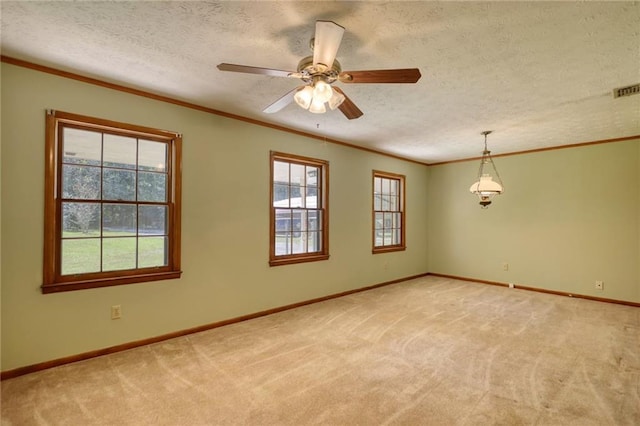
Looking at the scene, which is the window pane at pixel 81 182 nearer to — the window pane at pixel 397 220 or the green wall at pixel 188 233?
the green wall at pixel 188 233

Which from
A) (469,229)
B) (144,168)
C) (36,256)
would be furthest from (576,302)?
(36,256)

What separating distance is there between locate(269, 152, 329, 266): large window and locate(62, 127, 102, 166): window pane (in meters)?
1.94

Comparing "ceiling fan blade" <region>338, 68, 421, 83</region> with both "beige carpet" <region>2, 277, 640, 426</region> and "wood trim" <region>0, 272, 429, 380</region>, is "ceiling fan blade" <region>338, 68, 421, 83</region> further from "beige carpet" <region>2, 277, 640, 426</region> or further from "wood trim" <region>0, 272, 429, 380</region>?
"wood trim" <region>0, 272, 429, 380</region>

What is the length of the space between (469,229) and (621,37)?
15.4 ft

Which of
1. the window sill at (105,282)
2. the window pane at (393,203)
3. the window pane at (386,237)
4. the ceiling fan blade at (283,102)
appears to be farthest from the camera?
the window pane at (393,203)

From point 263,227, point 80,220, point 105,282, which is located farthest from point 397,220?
point 80,220

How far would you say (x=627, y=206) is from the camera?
4746 mm

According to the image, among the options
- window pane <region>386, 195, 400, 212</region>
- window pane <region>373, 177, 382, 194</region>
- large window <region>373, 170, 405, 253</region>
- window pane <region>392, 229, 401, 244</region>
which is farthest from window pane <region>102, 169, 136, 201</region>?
window pane <region>392, 229, 401, 244</region>

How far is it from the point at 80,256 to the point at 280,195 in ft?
7.75

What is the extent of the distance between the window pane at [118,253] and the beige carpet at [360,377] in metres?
0.84

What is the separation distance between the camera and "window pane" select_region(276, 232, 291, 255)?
4398 mm

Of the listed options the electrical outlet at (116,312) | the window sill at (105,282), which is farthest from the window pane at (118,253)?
the electrical outlet at (116,312)

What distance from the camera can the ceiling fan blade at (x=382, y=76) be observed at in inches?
75.6

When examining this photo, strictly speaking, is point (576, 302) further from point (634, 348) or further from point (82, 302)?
point (82, 302)
